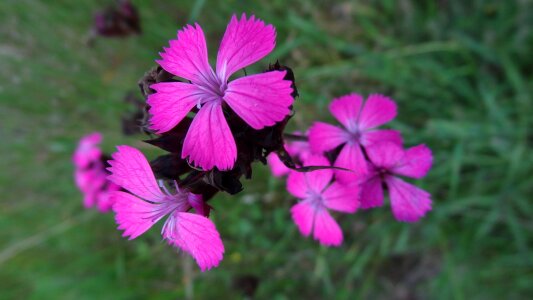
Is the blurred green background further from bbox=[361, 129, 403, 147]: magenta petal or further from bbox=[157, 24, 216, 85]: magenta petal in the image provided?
bbox=[157, 24, 216, 85]: magenta petal

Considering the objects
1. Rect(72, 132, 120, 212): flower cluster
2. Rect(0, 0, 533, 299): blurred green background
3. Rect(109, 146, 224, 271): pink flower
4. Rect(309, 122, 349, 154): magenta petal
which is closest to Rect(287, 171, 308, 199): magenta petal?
Rect(309, 122, 349, 154): magenta petal

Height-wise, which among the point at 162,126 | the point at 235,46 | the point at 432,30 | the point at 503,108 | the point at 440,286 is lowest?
the point at 162,126

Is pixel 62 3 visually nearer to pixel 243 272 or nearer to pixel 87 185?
pixel 87 185

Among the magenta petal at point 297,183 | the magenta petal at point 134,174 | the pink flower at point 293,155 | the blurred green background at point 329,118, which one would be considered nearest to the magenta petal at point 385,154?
the magenta petal at point 297,183

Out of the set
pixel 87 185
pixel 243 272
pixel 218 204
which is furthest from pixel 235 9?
pixel 243 272

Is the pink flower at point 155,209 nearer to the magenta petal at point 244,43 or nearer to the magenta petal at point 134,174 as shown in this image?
the magenta petal at point 134,174

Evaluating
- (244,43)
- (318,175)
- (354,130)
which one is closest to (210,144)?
(244,43)
